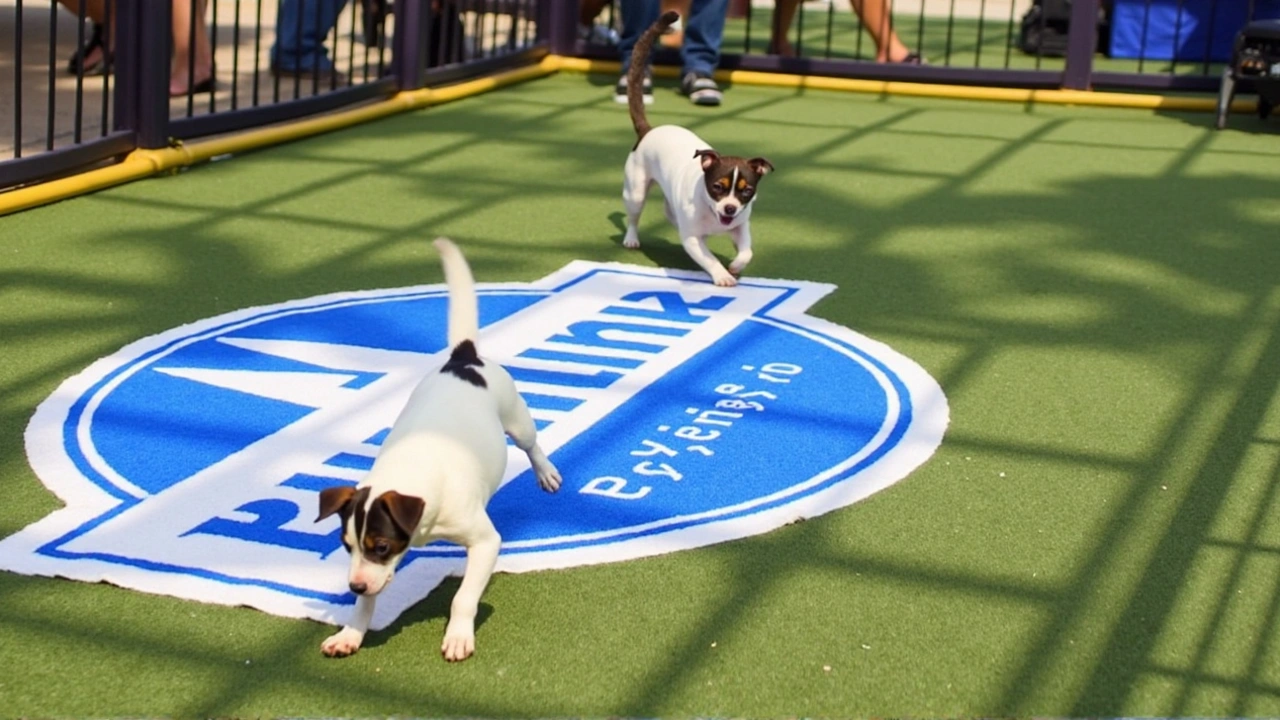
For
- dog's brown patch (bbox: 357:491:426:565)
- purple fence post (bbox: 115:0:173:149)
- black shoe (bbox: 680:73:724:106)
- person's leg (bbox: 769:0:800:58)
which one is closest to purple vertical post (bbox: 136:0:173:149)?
purple fence post (bbox: 115:0:173:149)

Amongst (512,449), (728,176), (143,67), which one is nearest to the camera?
(512,449)

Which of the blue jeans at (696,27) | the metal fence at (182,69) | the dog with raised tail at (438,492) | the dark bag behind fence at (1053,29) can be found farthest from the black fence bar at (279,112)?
the dark bag behind fence at (1053,29)

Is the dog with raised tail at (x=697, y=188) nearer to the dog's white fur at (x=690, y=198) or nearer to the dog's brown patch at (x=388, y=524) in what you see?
the dog's white fur at (x=690, y=198)

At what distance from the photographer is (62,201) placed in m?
6.67

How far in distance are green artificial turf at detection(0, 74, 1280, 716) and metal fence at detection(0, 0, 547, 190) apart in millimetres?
255

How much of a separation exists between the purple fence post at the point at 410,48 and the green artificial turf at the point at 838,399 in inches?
9.0

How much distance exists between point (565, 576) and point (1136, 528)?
1.27m

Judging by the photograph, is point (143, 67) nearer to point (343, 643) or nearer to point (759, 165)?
point (759, 165)

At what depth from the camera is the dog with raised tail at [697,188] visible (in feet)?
18.2

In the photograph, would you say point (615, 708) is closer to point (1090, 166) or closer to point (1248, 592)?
point (1248, 592)

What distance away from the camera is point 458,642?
3.12 meters

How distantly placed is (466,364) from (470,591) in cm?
54

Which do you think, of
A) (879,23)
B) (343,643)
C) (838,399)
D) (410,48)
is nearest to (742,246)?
(838,399)

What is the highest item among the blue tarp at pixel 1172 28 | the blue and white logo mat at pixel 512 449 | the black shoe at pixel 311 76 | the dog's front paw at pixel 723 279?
the blue tarp at pixel 1172 28
